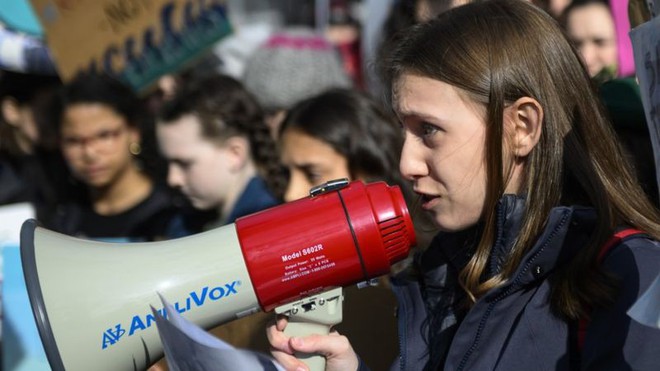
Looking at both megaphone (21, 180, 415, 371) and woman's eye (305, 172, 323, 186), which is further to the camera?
woman's eye (305, 172, 323, 186)

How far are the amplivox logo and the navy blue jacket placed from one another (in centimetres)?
38

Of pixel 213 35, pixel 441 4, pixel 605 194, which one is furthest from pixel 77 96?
pixel 605 194

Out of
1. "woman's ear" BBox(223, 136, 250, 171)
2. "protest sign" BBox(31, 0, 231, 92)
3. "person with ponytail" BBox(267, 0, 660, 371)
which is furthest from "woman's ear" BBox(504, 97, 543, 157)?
"protest sign" BBox(31, 0, 231, 92)

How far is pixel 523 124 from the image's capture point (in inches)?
76.4

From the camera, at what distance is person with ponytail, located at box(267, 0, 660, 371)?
1.81m

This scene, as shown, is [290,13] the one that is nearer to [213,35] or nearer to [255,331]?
[213,35]

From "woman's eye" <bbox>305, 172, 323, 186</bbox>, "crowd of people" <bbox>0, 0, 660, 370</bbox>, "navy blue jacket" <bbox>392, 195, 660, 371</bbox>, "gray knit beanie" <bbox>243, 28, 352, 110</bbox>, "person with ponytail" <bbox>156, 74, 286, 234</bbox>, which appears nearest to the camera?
"navy blue jacket" <bbox>392, 195, 660, 371</bbox>

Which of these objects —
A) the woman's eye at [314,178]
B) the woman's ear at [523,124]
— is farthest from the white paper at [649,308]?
the woman's eye at [314,178]

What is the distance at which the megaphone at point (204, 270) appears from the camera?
74.9 inches

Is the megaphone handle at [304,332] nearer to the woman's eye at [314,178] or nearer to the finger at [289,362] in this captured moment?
the finger at [289,362]

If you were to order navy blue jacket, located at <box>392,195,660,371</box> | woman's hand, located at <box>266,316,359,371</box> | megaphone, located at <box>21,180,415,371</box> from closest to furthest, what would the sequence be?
1. navy blue jacket, located at <box>392,195,660,371</box>
2. megaphone, located at <box>21,180,415,371</box>
3. woman's hand, located at <box>266,316,359,371</box>

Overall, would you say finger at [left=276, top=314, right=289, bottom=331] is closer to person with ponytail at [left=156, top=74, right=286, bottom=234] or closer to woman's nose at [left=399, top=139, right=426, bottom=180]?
woman's nose at [left=399, top=139, right=426, bottom=180]

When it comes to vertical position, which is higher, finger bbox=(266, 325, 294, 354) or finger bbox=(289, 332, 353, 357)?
finger bbox=(266, 325, 294, 354)

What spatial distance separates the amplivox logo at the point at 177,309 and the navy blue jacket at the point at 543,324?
1.24 ft
